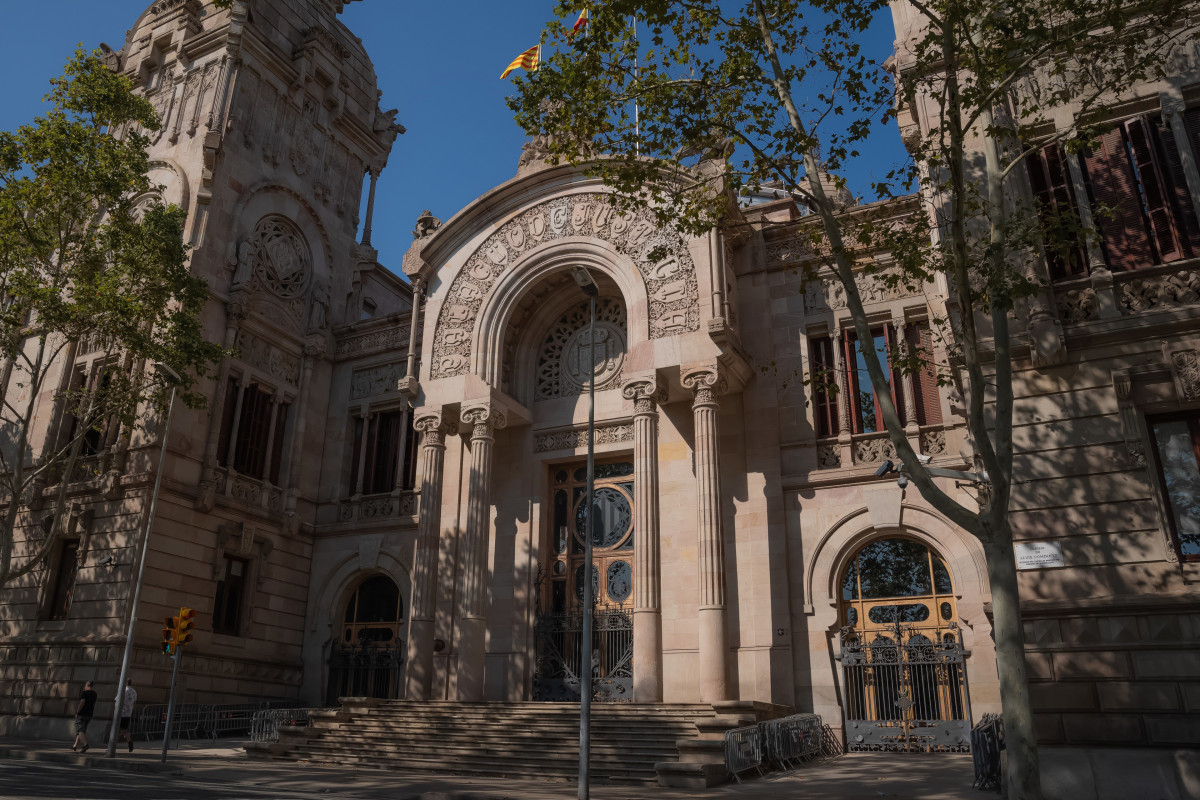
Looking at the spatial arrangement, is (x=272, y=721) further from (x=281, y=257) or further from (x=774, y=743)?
(x=281, y=257)

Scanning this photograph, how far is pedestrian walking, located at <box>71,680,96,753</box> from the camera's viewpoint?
1842 cm

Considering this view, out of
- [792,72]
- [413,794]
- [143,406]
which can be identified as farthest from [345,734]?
[792,72]

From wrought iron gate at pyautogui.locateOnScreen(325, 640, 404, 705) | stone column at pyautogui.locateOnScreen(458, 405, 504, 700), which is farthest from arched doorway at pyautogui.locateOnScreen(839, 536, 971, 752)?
wrought iron gate at pyautogui.locateOnScreen(325, 640, 404, 705)

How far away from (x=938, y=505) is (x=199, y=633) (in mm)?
20036

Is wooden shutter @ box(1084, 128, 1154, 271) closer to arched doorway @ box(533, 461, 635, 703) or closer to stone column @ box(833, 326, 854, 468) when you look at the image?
stone column @ box(833, 326, 854, 468)

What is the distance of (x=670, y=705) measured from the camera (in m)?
17.3

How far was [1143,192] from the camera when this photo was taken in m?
14.6

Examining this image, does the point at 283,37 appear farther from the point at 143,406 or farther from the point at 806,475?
the point at 806,475

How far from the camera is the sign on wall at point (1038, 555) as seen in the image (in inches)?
498

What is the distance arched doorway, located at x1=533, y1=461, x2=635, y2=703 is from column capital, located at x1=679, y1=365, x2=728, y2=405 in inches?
134

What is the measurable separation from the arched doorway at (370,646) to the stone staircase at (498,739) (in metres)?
4.89

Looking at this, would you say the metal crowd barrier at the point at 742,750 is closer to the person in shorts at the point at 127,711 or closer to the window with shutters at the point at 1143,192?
the window with shutters at the point at 1143,192

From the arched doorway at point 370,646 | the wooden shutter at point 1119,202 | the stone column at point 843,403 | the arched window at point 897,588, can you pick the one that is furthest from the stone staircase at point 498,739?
the wooden shutter at point 1119,202

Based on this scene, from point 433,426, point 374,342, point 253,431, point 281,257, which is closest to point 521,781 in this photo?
point 433,426
